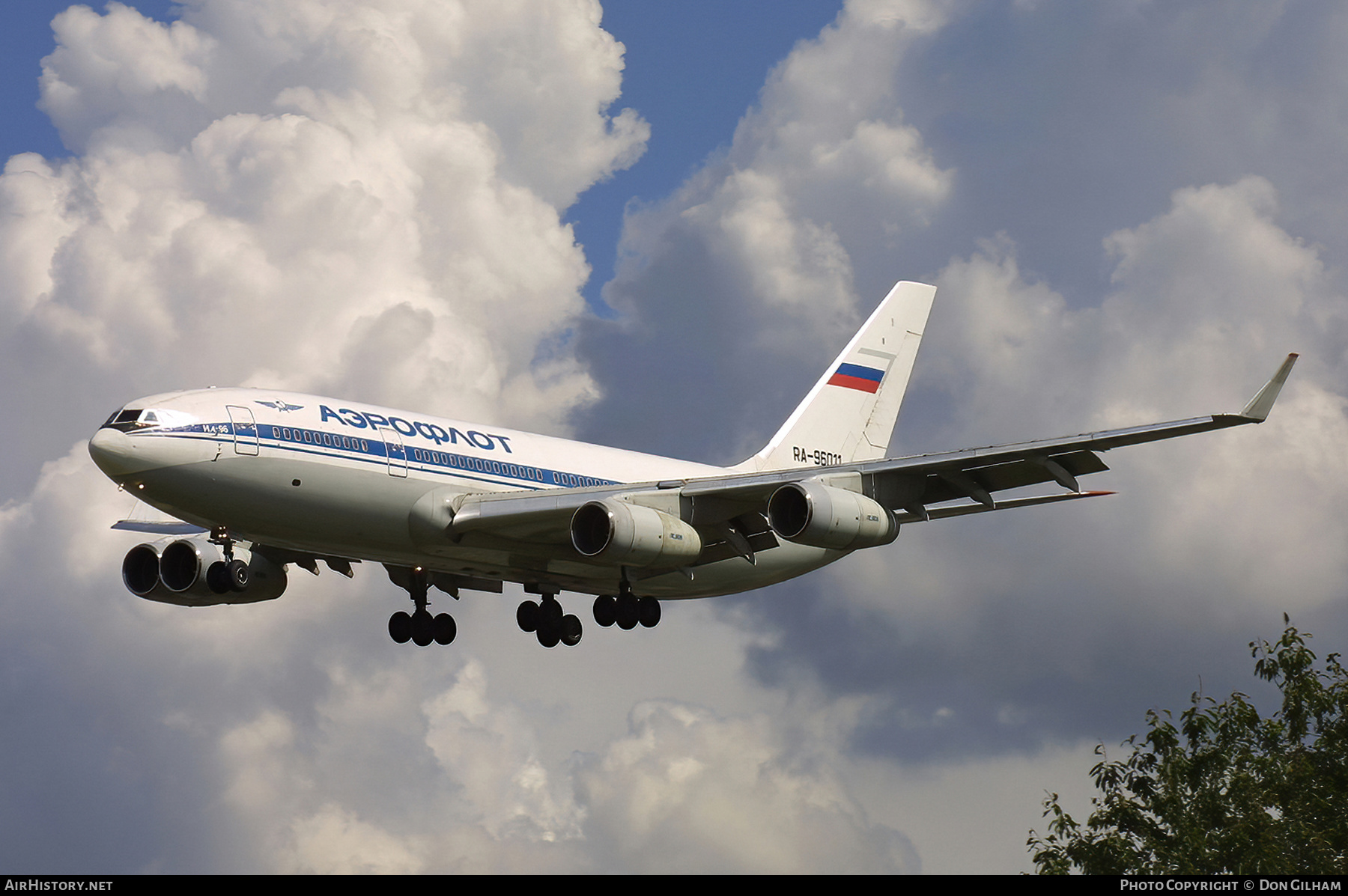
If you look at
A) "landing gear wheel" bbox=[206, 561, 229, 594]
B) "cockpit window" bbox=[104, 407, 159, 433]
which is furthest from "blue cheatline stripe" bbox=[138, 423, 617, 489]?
"landing gear wheel" bbox=[206, 561, 229, 594]

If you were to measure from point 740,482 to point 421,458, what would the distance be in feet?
25.7

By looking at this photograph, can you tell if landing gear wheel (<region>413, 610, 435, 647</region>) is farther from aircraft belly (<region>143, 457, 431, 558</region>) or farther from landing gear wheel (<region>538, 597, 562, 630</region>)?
aircraft belly (<region>143, 457, 431, 558</region>)

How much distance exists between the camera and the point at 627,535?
35.8 metres

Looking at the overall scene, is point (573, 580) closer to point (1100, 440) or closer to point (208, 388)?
point (208, 388)

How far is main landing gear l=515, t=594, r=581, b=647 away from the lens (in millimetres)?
44062

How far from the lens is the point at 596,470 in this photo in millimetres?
41250

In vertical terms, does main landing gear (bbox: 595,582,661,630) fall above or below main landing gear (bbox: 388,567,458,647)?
below

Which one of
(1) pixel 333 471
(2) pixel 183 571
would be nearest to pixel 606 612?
(1) pixel 333 471

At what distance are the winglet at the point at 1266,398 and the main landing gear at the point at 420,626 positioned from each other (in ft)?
75.4

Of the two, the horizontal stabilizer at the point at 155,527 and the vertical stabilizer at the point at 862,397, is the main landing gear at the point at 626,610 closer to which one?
the vertical stabilizer at the point at 862,397

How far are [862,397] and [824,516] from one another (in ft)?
54.9

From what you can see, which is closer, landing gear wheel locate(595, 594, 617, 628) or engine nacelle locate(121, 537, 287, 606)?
landing gear wheel locate(595, 594, 617, 628)

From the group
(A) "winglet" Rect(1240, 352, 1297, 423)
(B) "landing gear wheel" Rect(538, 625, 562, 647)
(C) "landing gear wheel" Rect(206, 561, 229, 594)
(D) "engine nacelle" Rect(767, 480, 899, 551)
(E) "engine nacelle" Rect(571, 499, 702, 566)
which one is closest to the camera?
(A) "winglet" Rect(1240, 352, 1297, 423)
